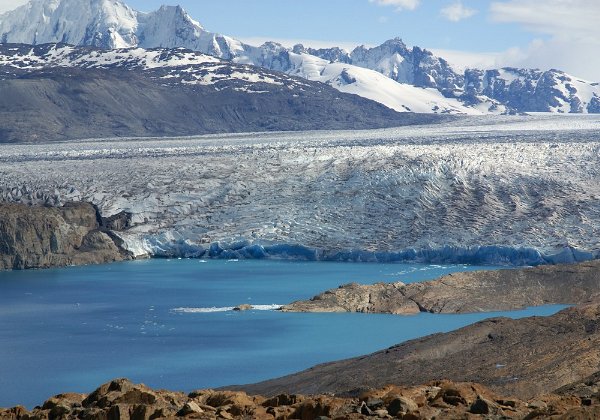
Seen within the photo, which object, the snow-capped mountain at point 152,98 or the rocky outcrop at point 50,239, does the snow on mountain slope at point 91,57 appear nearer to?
the snow-capped mountain at point 152,98

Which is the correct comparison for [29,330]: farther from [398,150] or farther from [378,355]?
[398,150]

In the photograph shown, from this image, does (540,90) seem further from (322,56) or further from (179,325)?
(179,325)

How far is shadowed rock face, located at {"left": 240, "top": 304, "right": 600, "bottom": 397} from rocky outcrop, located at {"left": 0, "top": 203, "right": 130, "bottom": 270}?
17.1 metres

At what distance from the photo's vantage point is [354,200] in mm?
34031

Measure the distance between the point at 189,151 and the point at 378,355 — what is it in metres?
31.2

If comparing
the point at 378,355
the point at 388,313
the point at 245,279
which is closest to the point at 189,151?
the point at 245,279

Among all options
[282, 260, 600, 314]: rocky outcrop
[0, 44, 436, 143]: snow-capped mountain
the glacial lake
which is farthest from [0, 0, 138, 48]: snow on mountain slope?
[282, 260, 600, 314]: rocky outcrop

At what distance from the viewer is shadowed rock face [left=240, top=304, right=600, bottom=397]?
13.5 m

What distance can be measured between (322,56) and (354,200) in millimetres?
118934

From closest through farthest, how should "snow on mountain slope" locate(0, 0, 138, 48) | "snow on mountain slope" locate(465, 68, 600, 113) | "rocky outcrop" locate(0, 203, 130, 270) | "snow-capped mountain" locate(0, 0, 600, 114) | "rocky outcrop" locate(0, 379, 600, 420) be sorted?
"rocky outcrop" locate(0, 379, 600, 420), "rocky outcrop" locate(0, 203, 130, 270), "snow-capped mountain" locate(0, 0, 600, 114), "snow on mountain slope" locate(465, 68, 600, 113), "snow on mountain slope" locate(0, 0, 138, 48)

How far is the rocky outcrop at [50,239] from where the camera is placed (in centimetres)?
3147

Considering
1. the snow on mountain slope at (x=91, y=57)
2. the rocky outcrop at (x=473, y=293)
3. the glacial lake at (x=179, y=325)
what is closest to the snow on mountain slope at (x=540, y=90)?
the snow on mountain slope at (x=91, y=57)

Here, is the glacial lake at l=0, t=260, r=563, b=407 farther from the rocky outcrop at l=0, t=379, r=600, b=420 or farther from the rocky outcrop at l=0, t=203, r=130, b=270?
the rocky outcrop at l=0, t=379, r=600, b=420

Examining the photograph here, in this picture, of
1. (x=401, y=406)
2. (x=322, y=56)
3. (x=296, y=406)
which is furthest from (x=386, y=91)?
(x=401, y=406)
